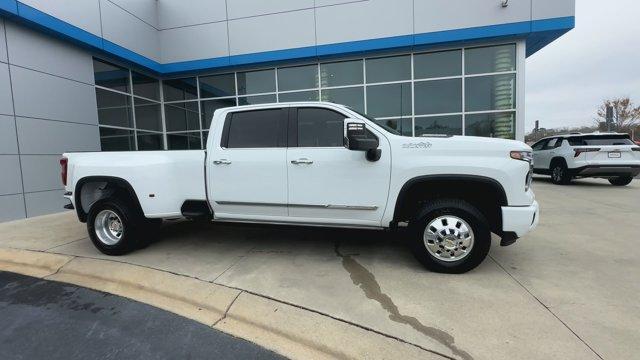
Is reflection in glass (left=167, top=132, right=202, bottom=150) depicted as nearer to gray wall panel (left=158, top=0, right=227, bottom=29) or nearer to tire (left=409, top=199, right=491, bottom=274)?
gray wall panel (left=158, top=0, right=227, bottom=29)

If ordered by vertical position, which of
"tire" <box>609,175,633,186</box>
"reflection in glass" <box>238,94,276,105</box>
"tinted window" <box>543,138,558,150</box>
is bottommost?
"tire" <box>609,175,633,186</box>

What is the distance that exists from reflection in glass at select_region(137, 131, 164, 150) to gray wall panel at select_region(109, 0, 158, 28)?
155 inches

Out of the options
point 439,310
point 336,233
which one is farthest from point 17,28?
point 439,310

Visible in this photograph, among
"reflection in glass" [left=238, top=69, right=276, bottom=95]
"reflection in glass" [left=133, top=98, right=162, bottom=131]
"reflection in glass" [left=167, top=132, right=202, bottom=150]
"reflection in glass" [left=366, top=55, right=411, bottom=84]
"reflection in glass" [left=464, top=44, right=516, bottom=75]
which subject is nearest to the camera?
"reflection in glass" [left=464, top=44, right=516, bottom=75]

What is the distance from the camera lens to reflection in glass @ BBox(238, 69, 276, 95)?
12.5 metres

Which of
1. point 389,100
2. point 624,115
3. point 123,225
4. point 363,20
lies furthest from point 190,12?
point 624,115

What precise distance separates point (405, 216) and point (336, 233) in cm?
172

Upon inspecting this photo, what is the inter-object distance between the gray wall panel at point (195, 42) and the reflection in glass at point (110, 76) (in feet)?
6.13

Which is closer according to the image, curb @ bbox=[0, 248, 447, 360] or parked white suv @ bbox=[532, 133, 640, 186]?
curb @ bbox=[0, 248, 447, 360]

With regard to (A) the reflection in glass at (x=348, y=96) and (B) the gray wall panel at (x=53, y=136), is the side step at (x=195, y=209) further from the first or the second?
(A) the reflection in glass at (x=348, y=96)

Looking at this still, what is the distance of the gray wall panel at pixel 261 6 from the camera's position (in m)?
11.4

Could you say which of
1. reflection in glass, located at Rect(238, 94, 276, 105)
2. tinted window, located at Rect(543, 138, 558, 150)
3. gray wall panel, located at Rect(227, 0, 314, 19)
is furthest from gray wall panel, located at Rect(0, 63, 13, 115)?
tinted window, located at Rect(543, 138, 558, 150)

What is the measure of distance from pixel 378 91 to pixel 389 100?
48cm

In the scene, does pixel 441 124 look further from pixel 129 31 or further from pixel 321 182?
pixel 129 31
